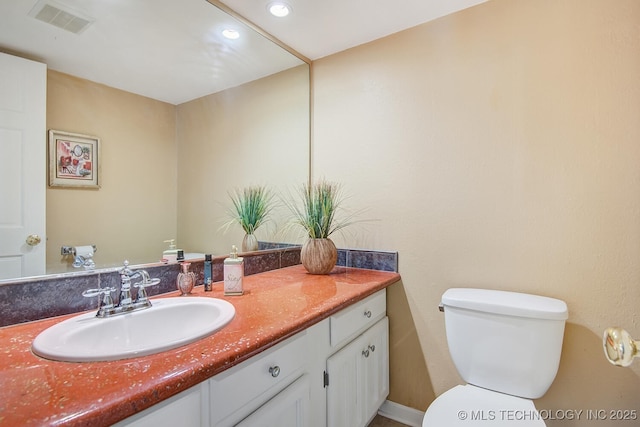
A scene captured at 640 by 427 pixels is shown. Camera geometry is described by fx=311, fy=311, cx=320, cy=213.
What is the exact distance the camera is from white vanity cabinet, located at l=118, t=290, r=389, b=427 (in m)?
0.71

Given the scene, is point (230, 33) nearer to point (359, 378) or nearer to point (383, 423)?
point (359, 378)

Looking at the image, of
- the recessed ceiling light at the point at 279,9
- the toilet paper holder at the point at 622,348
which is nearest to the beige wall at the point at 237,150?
the recessed ceiling light at the point at 279,9

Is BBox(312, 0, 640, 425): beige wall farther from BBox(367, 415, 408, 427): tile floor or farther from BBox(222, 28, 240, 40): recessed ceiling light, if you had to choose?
BBox(222, 28, 240, 40): recessed ceiling light

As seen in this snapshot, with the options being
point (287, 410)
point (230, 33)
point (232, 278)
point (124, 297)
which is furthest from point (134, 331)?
point (230, 33)

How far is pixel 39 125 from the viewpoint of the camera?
3.36 ft

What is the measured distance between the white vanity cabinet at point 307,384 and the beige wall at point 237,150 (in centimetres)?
72

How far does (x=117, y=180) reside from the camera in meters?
1.22

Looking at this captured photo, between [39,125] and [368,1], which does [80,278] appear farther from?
[368,1]

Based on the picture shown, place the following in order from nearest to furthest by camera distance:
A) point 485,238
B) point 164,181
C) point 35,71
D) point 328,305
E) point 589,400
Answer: point 35,71
point 328,305
point 589,400
point 164,181
point 485,238

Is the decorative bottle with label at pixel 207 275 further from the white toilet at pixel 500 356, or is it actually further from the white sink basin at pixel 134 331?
the white toilet at pixel 500 356

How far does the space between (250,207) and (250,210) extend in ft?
0.06

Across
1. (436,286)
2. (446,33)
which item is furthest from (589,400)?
(446,33)

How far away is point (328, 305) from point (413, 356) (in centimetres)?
83

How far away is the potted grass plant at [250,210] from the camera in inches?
67.0
